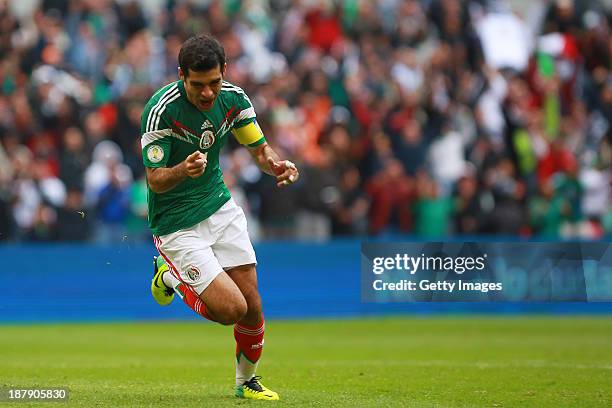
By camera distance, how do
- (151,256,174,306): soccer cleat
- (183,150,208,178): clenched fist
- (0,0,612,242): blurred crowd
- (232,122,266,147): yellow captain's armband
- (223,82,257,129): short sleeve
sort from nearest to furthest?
(183,150,208,178): clenched fist, (223,82,257,129): short sleeve, (232,122,266,147): yellow captain's armband, (151,256,174,306): soccer cleat, (0,0,612,242): blurred crowd

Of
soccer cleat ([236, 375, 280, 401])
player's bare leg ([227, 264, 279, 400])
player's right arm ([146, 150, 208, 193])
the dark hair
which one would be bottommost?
soccer cleat ([236, 375, 280, 401])

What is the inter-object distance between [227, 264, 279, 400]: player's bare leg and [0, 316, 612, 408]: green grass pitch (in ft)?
0.78

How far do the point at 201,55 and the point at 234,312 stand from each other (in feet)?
6.74

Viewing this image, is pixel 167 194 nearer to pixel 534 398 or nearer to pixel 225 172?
pixel 534 398

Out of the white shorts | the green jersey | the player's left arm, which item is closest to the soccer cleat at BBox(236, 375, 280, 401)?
the white shorts

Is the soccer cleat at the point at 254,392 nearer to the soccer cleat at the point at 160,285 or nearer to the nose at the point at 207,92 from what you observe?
the soccer cleat at the point at 160,285

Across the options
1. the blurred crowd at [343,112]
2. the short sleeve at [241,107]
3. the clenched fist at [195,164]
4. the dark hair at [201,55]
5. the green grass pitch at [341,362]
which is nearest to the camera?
the clenched fist at [195,164]

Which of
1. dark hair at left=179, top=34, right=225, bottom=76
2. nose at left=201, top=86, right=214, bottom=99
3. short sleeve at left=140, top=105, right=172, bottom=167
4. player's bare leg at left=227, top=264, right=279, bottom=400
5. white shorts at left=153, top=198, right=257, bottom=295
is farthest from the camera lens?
player's bare leg at left=227, top=264, right=279, bottom=400

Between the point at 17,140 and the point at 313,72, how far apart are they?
5.93 metres

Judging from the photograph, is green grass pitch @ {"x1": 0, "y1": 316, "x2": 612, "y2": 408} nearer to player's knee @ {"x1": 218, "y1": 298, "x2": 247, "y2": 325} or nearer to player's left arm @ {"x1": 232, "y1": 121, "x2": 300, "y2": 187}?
player's knee @ {"x1": 218, "y1": 298, "x2": 247, "y2": 325}

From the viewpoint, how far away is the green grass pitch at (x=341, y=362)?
10.4m

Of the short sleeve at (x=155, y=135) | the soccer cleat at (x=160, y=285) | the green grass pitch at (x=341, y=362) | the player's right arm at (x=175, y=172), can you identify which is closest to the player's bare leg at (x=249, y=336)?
the green grass pitch at (x=341, y=362)

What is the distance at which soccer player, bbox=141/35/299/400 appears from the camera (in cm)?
944

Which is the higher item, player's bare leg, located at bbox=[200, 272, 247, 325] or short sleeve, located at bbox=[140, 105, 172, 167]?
short sleeve, located at bbox=[140, 105, 172, 167]
